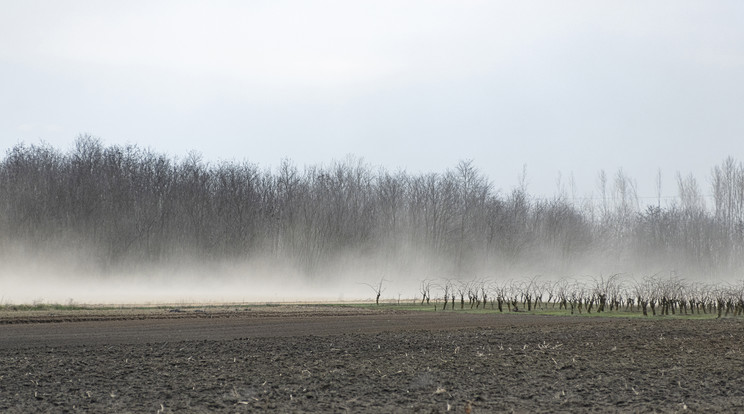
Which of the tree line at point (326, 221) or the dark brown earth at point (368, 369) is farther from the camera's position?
the tree line at point (326, 221)

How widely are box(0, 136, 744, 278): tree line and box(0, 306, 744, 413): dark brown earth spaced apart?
52.6m

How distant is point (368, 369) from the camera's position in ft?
54.1

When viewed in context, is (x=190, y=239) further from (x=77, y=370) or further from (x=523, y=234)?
(x=77, y=370)

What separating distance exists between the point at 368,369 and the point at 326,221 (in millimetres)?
73719

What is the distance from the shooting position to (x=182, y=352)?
762 inches

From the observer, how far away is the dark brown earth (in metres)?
12.8

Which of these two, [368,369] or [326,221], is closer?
[368,369]

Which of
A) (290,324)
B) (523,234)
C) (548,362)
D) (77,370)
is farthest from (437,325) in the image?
(523,234)

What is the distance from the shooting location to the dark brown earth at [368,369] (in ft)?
42.0

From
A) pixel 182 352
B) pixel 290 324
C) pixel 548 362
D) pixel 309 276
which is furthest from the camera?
pixel 309 276

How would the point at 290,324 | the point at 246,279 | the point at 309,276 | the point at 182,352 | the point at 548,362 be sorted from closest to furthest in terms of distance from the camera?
the point at 548,362, the point at 182,352, the point at 290,324, the point at 246,279, the point at 309,276

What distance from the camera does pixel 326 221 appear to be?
90000mm

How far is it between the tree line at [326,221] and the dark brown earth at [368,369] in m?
52.6

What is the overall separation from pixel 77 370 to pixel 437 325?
15975 mm
